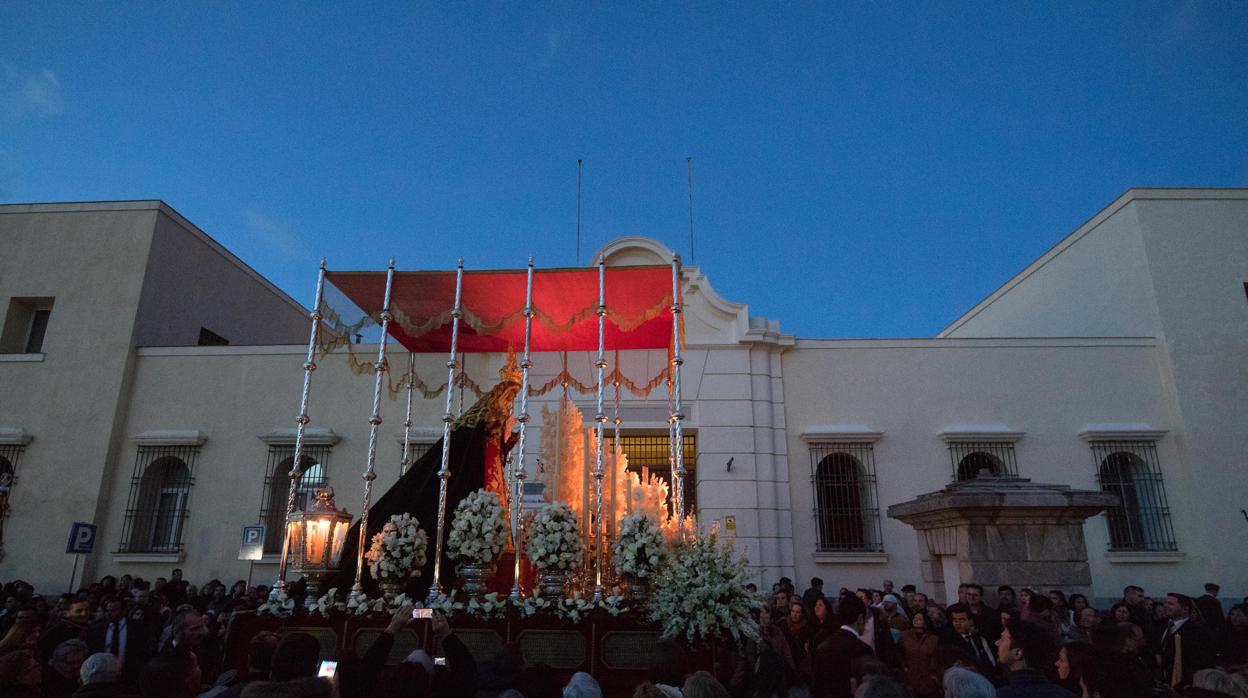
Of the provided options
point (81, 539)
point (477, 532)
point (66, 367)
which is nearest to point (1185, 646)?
point (477, 532)

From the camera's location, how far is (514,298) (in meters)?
9.03

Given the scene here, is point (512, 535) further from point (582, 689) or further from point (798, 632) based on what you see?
point (582, 689)

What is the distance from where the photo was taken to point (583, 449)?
30.0 feet

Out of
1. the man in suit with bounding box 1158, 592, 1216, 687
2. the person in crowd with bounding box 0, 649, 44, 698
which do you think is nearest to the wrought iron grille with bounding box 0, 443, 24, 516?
the person in crowd with bounding box 0, 649, 44, 698

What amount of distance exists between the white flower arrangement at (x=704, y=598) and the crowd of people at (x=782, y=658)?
25 cm

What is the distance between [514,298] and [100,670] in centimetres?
596

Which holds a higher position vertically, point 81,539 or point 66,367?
point 66,367

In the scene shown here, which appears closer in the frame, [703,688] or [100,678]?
[703,688]

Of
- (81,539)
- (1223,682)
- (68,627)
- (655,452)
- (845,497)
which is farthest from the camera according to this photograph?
(655,452)

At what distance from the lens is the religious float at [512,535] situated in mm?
6363

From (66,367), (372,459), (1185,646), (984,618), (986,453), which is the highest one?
(66,367)

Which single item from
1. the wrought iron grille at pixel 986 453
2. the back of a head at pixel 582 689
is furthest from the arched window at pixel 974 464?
the back of a head at pixel 582 689

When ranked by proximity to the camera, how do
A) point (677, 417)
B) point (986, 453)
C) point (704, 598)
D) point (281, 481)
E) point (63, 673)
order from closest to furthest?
Answer: point (63, 673) < point (704, 598) < point (677, 417) < point (986, 453) < point (281, 481)

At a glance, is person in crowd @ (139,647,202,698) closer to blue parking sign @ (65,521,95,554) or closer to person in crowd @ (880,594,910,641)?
person in crowd @ (880,594,910,641)
